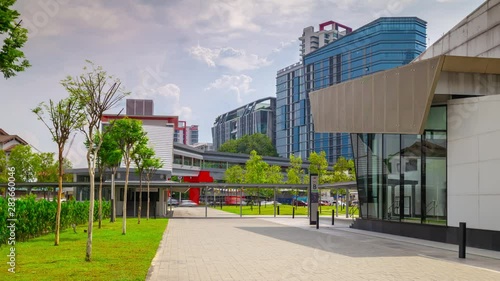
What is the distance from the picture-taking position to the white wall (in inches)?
760

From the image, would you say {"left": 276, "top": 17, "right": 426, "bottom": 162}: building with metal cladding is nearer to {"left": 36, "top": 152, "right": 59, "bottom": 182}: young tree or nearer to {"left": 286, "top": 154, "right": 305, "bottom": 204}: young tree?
{"left": 286, "top": 154, "right": 305, "bottom": 204}: young tree

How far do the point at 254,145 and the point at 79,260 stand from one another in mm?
138671

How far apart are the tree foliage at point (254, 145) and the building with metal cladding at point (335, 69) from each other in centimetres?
313

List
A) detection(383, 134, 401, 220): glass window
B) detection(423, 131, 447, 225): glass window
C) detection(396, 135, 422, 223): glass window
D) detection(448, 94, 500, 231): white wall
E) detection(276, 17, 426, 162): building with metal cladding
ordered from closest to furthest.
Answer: detection(448, 94, 500, 231): white wall < detection(423, 131, 447, 225): glass window < detection(396, 135, 422, 223): glass window < detection(383, 134, 401, 220): glass window < detection(276, 17, 426, 162): building with metal cladding

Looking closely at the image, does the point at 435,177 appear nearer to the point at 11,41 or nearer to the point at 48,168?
the point at 11,41

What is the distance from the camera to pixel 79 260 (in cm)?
1434

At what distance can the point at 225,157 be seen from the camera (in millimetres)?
115938

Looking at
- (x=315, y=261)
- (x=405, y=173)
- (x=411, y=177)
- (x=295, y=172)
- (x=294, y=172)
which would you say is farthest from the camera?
(x=295, y=172)

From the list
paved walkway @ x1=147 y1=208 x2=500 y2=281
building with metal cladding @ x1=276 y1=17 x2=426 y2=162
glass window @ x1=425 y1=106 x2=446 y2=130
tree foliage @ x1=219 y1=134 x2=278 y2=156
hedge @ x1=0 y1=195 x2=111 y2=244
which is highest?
building with metal cladding @ x1=276 y1=17 x2=426 y2=162

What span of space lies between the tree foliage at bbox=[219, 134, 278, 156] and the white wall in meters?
130

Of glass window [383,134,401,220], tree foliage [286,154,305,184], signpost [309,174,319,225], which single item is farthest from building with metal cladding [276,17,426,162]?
glass window [383,134,401,220]

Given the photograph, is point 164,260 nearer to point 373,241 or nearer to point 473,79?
point 373,241

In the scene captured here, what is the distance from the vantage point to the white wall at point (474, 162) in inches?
760

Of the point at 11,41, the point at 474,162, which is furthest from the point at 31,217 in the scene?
the point at 474,162
